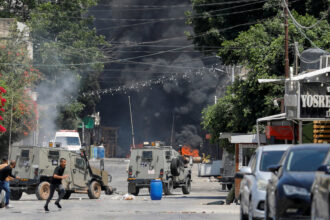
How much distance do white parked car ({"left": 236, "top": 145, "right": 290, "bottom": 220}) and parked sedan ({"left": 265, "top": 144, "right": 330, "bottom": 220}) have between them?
1392 millimetres

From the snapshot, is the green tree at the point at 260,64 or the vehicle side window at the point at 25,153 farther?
the green tree at the point at 260,64

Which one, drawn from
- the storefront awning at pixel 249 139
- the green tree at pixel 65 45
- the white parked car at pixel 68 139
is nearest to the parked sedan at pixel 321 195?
the storefront awning at pixel 249 139

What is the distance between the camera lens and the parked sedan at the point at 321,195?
1037 centimetres

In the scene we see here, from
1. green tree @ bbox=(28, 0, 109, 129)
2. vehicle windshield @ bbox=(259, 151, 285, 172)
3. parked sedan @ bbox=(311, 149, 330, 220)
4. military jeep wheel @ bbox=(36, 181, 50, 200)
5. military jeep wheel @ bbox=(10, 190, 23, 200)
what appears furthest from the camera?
green tree @ bbox=(28, 0, 109, 129)

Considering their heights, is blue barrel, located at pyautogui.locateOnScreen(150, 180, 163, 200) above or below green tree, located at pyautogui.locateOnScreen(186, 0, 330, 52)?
below

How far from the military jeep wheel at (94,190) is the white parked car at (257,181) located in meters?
17.4

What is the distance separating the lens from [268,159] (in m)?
17.7

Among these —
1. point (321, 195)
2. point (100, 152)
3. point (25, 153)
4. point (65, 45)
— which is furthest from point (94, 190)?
point (100, 152)

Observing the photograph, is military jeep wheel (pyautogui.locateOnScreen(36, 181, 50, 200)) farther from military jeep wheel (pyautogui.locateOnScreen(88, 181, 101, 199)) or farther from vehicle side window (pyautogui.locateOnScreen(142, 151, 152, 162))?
vehicle side window (pyautogui.locateOnScreen(142, 151, 152, 162))

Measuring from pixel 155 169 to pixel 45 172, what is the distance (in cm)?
697

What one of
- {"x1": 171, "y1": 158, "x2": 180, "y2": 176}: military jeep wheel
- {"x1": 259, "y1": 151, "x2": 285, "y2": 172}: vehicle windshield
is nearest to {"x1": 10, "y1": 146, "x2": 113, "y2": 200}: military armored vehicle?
{"x1": 171, "y1": 158, "x2": 180, "y2": 176}: military jeep wheel

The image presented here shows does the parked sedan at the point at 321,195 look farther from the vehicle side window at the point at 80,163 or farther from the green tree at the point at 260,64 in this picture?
the green tree at the point at 260,64

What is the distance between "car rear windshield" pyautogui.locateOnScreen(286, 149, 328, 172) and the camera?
45.8 feet

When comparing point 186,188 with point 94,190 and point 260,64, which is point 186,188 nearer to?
point 94,190
